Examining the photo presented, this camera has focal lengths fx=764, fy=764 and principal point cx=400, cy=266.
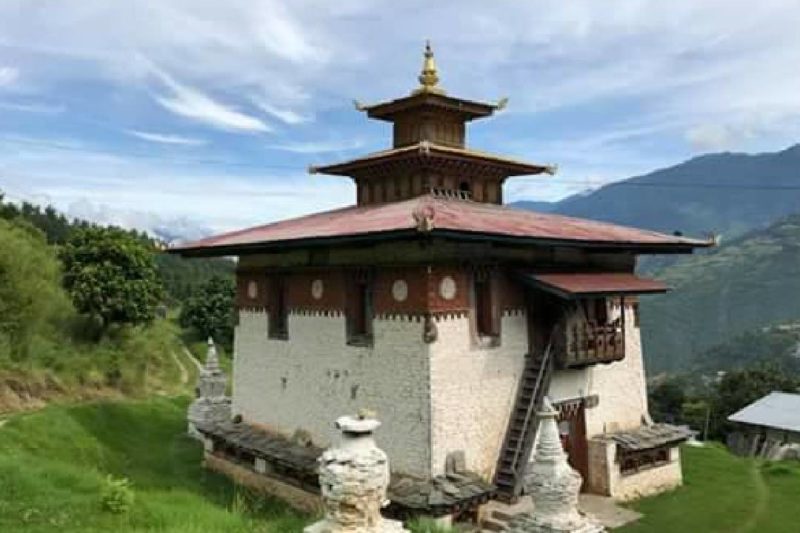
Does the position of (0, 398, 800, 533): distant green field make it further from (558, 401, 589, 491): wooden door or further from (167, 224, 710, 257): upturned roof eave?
(167, 224, 710, 257): upturned roof eave

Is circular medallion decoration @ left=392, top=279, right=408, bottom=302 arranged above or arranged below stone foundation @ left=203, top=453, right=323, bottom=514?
above

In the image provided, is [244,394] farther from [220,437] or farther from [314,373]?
[314,373]

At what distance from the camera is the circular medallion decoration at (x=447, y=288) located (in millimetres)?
13414

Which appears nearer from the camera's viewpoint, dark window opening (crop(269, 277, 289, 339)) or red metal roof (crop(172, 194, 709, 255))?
red metal roof (crop(172, 194, 709, 255))

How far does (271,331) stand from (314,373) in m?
2.01

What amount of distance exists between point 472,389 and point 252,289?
670cm

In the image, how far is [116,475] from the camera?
17250 mm

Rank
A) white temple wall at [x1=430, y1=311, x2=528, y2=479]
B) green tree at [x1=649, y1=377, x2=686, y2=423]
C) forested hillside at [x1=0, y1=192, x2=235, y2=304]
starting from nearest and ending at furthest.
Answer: white temple wall at [x1=430, y1=311, x2=528, y2=479]
green tree at [x1=649, y1=377, x2=686, y2=423]
forested hillside at [x1=0, y1=192, x2=235, y2=304]

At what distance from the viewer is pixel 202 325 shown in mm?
49844

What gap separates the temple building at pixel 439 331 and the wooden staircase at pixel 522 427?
3 centimetres

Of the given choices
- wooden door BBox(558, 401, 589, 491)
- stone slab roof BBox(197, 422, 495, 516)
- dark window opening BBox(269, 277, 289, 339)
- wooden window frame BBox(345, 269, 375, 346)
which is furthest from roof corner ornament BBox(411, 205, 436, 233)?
dark window opening BBox(269, 277, 289, 339)

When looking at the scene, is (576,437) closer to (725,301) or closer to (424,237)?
(424,237)

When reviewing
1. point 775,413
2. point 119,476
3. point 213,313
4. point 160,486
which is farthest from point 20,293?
point 775,413

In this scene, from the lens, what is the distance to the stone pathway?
43.6 ft
